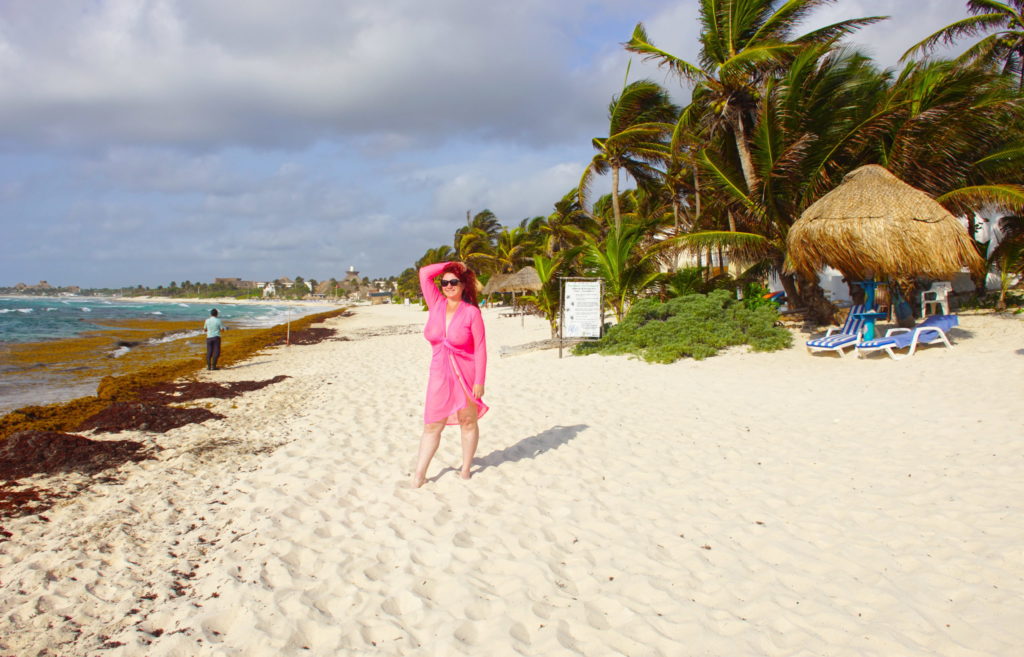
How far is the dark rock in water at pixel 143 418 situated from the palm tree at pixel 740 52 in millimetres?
11699

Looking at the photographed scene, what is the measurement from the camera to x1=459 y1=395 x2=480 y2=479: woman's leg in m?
4.12

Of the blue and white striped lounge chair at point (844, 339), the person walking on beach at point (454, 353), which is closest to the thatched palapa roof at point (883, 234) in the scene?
the blue and white striped lounge chair at point (844, 339)

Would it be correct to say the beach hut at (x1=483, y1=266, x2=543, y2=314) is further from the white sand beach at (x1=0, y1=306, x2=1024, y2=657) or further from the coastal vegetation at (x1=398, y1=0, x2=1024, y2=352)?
the white sand beach at (x1=0, y1=306, x2=1024, y2=657)

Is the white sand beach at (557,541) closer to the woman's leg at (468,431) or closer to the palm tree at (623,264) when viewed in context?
the woman's leg at (468,431)

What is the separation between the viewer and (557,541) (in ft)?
11.2

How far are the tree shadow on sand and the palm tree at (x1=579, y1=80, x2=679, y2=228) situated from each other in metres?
10.8

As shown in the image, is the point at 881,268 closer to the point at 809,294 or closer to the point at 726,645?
the point at 809,294

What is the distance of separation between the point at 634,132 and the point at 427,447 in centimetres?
1399

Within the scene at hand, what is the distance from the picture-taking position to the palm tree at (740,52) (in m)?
11.6

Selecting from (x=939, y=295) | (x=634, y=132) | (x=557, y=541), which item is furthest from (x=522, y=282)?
(x=557, y=541)

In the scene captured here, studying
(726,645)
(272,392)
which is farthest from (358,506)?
(272,392)

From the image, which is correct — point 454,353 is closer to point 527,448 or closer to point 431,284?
point 431,284

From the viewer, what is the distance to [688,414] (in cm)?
666

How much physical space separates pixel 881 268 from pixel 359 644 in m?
9.91
